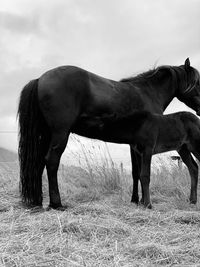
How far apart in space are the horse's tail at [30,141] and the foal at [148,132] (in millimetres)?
636

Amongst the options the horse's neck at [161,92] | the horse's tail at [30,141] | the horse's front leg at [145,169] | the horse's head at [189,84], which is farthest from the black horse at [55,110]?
the horse's head at [189,84]

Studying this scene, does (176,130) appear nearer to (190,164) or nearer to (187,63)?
(190,164)

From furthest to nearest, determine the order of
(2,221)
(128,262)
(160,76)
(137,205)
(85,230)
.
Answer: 1. (160,76)
2. (137,205)
3. (2,221)
4. (85,230)
5. (128,262)

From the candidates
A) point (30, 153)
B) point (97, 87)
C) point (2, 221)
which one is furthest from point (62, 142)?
point (2, 221)

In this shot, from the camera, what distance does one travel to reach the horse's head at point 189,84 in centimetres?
642

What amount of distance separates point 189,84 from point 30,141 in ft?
9.28

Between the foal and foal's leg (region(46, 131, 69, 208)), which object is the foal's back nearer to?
the foal

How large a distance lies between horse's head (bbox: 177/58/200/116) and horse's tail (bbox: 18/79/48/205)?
249 cm

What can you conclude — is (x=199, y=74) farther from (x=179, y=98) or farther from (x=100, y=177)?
(x=100, y=177)

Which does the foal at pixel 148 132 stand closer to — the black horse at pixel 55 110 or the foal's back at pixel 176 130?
the foal's back at pixel 176 130

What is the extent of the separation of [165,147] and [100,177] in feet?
7.24

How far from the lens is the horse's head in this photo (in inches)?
253

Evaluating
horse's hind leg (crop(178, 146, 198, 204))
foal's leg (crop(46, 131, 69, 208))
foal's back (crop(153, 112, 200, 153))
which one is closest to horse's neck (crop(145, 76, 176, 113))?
foal's back (crop(153, 112, 200, 153))

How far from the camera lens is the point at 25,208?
5.23 m
